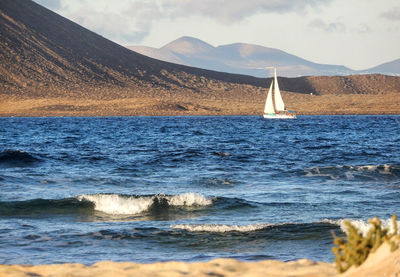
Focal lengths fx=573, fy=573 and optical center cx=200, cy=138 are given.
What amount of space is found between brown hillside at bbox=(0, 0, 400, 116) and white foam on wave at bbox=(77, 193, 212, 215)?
9484 cm

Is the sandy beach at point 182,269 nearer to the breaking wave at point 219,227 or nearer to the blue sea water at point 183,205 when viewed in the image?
the blue sea water at point 183,205

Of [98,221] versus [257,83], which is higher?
[257,83]

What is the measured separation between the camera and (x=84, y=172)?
2130 centimetres

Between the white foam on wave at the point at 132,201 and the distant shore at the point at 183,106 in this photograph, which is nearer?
the white foam on wave at the point at 132,201

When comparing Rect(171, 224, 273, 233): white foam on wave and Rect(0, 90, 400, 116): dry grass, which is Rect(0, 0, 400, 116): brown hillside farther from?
Rect(171, 224, 273, 233): white foam on wave

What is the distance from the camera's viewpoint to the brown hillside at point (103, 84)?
11444cm

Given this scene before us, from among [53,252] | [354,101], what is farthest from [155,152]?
[354,101]

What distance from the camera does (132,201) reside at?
1508 centimetres

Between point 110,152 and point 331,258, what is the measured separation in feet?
70.3

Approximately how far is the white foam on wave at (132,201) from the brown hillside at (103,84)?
94.8 meters

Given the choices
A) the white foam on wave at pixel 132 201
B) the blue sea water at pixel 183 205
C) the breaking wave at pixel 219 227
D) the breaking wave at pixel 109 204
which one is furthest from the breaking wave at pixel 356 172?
the breaking wave at pixel 219 227

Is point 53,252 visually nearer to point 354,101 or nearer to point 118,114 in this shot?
point 118,114

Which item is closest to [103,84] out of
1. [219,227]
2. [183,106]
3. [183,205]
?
→ [183,106]

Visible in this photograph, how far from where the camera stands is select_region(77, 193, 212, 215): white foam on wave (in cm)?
1462
